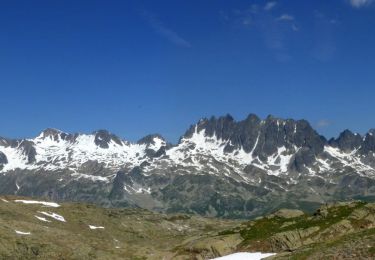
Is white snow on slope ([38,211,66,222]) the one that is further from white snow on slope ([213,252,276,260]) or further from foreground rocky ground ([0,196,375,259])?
white snow on slope ([213,252,276,260])

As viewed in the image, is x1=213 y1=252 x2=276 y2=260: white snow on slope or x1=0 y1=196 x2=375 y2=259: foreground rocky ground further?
x1=213 y1=252 x2=276 y2=260: white snow on slope

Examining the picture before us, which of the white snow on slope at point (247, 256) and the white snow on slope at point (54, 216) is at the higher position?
the white snow on slope at point (54, 216)

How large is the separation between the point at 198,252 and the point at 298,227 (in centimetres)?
1519

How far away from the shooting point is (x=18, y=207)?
169 metres

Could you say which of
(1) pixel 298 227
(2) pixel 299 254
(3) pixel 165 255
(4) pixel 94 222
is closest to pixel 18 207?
(4) pixel 94 222

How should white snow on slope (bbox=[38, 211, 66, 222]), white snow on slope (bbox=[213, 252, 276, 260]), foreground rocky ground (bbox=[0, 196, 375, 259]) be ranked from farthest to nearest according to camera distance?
white snow on slope (bbox=[38, 211, 66, 222]) → white snow on slope (bbox=[213, 252, 276, 260]) → foreground rocky ground (bbox=[0, 196, 375, 259])

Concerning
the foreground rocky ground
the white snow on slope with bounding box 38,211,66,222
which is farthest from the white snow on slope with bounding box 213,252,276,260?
the white snow on slope with bounding box 38,211,66,222

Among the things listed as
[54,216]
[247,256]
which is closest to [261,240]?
[247,256]

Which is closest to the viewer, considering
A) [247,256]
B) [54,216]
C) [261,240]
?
[247,256]

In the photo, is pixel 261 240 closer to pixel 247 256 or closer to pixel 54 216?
pixel 247 256

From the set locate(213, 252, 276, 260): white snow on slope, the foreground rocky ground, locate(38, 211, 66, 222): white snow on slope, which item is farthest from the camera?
locate(38, 211, 66, 222): white snow on slope

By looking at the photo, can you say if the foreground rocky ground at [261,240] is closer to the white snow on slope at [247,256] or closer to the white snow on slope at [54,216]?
the white snow on slope at [247,256]

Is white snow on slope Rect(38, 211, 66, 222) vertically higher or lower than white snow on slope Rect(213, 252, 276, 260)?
higher

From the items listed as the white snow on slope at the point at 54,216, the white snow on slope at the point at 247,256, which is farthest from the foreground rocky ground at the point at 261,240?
the white snow on slope at the point at 54,216
